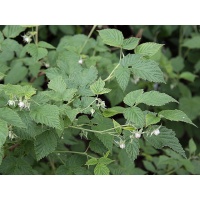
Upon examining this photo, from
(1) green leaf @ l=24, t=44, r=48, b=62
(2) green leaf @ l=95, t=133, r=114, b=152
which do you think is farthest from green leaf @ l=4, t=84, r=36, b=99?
(1) green leaf @ l=24, t=44, r=48, b=62

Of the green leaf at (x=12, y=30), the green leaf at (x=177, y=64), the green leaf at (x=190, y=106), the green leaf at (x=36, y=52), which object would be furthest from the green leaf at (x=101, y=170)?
the green leaf at (x=177, y=64)

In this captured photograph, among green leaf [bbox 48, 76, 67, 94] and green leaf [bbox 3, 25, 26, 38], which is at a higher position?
green leaf [bbox 48, 76, 67, 94]

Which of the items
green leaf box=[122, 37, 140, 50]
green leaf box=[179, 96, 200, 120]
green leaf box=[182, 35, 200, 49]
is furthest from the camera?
green leaf box=[182, 35, 200, 49]

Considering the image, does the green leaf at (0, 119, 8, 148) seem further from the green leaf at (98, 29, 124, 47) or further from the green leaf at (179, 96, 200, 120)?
the green leaf at (179, 96, 200, 120)

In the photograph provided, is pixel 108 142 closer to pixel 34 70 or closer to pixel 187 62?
pixel 34 70

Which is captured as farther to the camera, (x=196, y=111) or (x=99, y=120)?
(x=196, y=111)

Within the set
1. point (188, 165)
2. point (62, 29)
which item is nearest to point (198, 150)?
point (188, 165)

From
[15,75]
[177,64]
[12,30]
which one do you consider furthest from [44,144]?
[177,64]

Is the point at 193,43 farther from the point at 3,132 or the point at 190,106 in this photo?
the point at 3,132
